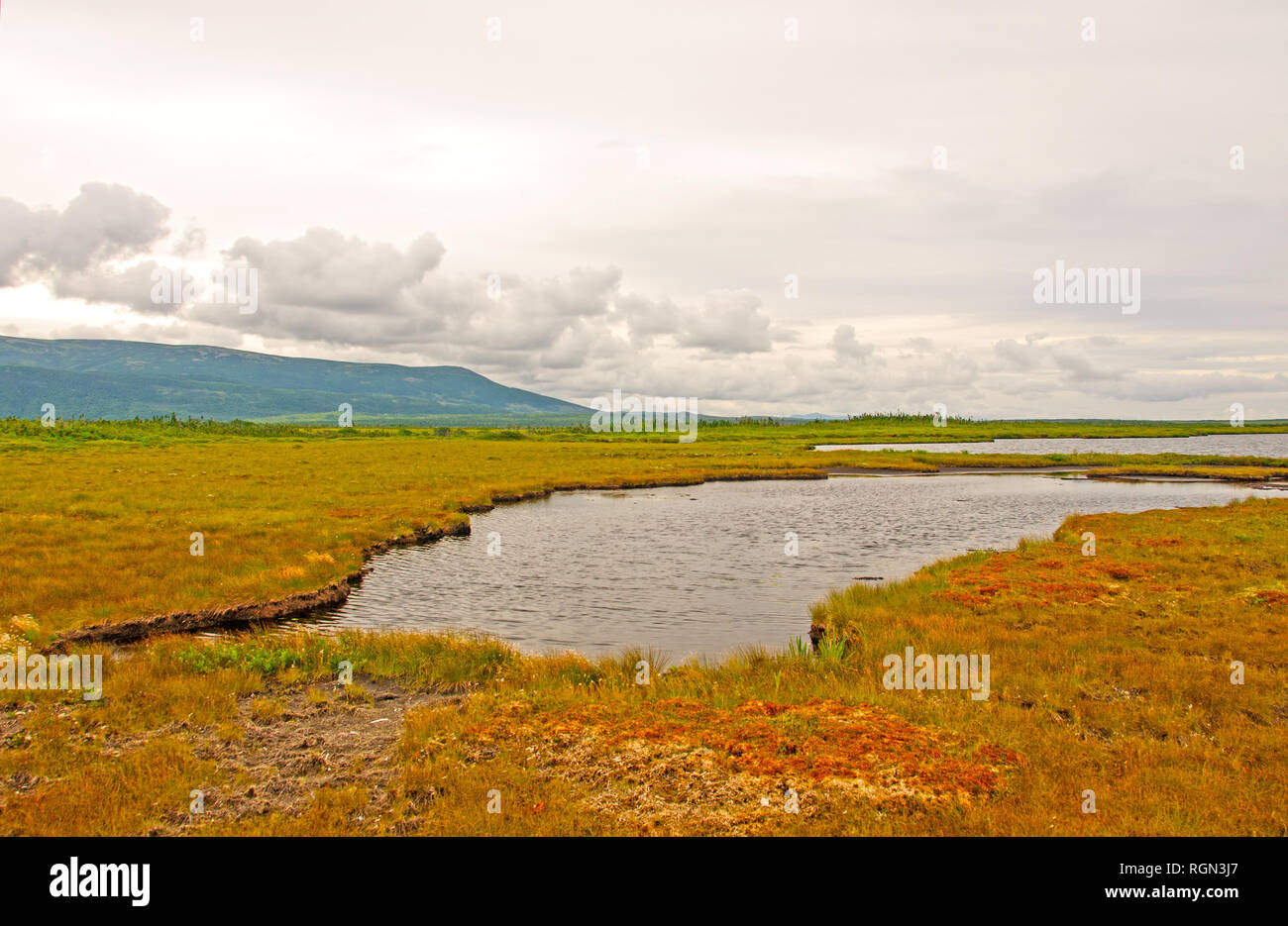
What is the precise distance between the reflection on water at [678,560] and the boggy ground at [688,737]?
503 cm

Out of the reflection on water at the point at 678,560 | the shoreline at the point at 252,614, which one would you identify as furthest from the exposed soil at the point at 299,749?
the shoreline at the point at 252,614

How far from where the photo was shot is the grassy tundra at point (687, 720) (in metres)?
11.0

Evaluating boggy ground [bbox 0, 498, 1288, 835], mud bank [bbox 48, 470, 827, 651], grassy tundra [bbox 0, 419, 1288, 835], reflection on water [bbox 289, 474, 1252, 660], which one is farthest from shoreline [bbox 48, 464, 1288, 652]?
boggy ground [bbox 0, 498, 1288, 835]

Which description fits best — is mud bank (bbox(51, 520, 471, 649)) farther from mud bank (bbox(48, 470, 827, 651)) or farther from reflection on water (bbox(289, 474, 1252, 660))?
reflection on water (bbox(289, 474, 1252, 660))

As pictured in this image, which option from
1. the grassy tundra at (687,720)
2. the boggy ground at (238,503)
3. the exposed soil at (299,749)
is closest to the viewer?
the grassy tundra at (687,720)

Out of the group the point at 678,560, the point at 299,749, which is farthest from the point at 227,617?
the point at 678,560

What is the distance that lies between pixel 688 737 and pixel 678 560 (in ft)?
80.9

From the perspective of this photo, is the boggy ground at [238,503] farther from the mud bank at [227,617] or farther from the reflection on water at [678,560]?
the reflection on water at [678,560]

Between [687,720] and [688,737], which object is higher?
[688,737]

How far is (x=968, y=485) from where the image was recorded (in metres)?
81.3

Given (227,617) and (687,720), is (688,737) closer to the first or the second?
(687,720)

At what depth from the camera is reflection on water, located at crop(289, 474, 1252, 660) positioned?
2631 centimetres

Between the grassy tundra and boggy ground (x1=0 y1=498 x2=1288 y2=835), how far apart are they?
6cm

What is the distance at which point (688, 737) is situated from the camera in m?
13.7
